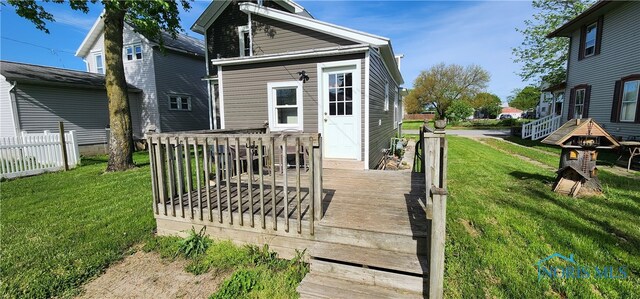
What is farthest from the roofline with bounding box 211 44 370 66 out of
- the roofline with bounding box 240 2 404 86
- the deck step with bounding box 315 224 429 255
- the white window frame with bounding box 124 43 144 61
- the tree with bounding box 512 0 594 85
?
the tree with bounding box 512 0 594 85

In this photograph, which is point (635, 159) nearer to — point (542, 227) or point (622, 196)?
point (622, 196)

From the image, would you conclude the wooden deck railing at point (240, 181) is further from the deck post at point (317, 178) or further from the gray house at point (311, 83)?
the gray house at point (311, 83)

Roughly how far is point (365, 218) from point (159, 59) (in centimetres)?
1553

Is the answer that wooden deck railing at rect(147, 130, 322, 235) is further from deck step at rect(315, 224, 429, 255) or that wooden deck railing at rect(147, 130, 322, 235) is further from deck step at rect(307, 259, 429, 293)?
deck step at rect(307, 259, 429, 293)

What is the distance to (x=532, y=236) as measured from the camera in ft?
10.9

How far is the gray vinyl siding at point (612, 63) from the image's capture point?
9203 millimetres

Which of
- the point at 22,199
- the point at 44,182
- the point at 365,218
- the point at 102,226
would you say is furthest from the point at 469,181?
the point at 44,182

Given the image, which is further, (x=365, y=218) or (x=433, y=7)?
(x=433, y=7)

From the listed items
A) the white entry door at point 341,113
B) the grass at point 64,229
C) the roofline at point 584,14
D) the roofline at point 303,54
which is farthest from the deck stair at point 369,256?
the roofline at point 584,14

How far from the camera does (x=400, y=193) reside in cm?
395

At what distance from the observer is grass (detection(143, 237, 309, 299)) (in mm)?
2492

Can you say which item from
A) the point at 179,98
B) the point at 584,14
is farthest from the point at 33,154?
the point at 584,14

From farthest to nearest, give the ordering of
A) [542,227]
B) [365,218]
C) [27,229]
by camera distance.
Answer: [27,229] < [542,227] < [365,218]

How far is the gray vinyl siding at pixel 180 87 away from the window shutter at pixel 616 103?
60.8ft
